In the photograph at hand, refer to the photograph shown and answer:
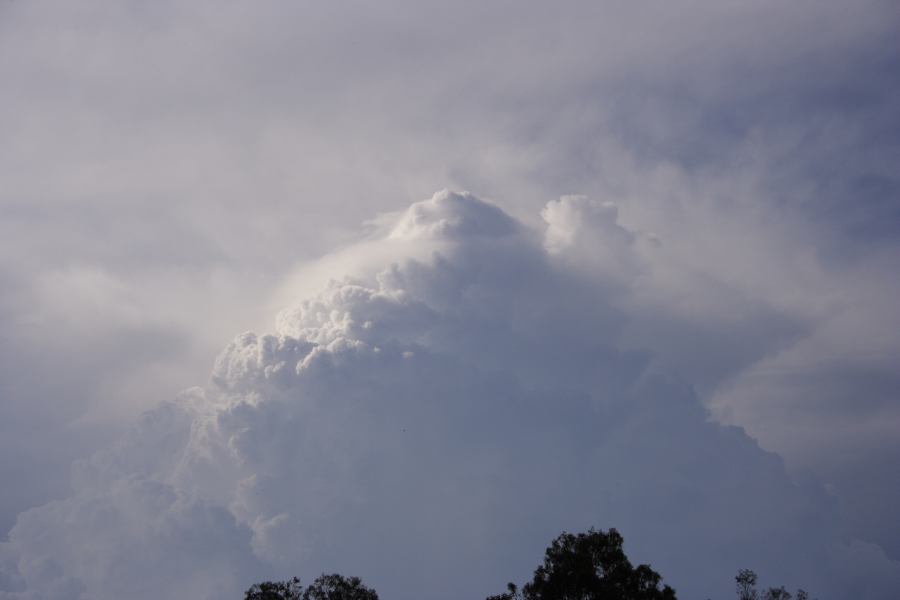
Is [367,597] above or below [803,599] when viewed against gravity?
above

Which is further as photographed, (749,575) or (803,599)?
(803,599)

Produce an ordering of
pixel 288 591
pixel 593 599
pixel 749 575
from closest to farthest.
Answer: pixel 593 599 < pixel 288 591 < pixel 749 575

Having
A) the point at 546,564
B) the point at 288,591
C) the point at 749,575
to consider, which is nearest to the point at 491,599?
the point at 546,564

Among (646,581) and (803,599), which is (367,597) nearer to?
(646,581)

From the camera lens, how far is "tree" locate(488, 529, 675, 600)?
75688 mm

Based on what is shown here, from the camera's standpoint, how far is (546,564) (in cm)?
8025

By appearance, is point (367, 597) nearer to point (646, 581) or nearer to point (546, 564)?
point (546, 564)

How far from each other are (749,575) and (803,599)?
21.6 m

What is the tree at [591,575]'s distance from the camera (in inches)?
2980

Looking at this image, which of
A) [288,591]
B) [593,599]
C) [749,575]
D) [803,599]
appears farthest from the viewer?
[803,599]

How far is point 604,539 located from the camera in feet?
258

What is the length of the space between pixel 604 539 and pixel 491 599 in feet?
42.2

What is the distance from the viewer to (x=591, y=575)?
76312 mm

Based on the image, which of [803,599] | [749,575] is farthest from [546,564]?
[803,599]
